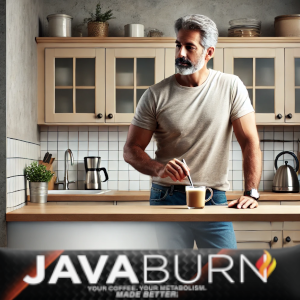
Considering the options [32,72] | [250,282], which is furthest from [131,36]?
[250,282]

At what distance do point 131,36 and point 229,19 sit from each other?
0.91 m

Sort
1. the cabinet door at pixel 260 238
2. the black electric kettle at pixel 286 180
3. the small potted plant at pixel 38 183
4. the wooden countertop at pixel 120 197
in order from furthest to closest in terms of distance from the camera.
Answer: the black electric kettle at pixel 286 180 < the wooden countertop at pixel 120 197 < the cabinet door at pixel 260 238 < the small potted plant at pixel 38 183

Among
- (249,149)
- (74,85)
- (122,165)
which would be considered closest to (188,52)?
(249,149)

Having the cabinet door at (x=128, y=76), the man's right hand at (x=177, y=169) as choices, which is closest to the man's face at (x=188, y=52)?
the man's right hand at (x=177, y=169)

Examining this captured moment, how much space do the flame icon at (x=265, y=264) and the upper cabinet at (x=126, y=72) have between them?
2878 millimetres

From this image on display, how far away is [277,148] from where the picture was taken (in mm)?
3480

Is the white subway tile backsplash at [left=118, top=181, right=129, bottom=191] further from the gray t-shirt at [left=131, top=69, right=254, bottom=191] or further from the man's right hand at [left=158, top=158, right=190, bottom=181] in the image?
the man's right hand at [left=158, top=158, right=190, bottom=181]

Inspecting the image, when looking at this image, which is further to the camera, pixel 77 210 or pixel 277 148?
pixel 277 148

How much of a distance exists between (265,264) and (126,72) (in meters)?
2.98

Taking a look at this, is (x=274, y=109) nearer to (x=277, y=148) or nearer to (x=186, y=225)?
(x=277, y=148)

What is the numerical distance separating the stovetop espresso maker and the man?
1624mm

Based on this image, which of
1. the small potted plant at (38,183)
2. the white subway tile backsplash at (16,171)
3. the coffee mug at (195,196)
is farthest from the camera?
the small potted plant at (38,183)

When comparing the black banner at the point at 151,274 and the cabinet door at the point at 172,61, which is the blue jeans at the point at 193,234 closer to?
the black banner at the point at 151,274

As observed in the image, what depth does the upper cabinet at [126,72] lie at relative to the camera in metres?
3.16
